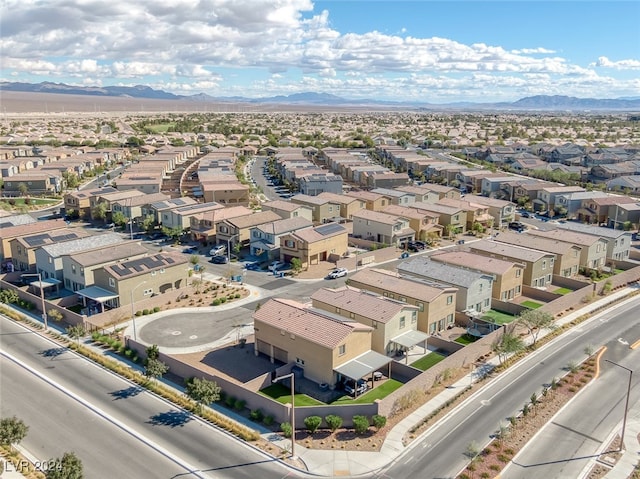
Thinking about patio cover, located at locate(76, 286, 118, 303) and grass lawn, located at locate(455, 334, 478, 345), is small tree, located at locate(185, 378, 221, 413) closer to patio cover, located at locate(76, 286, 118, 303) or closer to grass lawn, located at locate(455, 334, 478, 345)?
patio cover, located at locate(76, 286, 118, 303)

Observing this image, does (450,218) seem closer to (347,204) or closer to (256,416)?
(347,204)

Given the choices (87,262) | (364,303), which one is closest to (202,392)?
(364,303)

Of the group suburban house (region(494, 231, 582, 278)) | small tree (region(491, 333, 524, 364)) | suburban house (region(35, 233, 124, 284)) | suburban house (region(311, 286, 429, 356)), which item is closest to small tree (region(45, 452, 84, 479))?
suburban house (region(311, 286, 429, 356))

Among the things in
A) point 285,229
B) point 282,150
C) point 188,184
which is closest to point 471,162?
point 282,150

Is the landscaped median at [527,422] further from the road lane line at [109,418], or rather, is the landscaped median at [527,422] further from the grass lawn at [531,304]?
the road lane line at [109,418]

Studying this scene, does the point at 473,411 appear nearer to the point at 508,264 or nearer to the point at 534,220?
the point at 508,264

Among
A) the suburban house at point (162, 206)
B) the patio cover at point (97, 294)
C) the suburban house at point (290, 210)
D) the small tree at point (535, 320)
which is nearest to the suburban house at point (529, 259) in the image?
the small tree at point (535, 320)

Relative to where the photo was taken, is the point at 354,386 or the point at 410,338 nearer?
the point at 354,386
